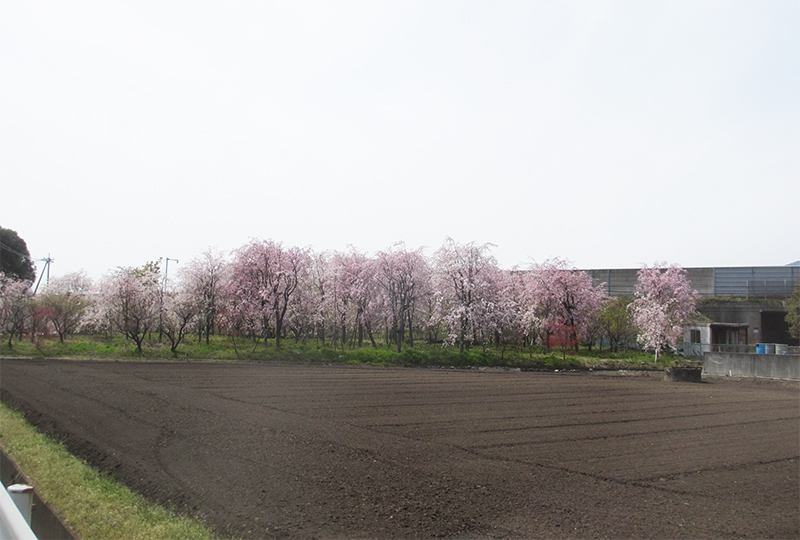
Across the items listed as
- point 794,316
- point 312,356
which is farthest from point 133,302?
point 794,316

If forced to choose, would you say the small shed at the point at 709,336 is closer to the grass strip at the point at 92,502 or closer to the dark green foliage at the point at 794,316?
the dark green foliage at the point at 794,316

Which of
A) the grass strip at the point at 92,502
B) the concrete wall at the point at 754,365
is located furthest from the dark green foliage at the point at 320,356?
the grass strip at the point at 92,502

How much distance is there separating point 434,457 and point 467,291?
1099 inches

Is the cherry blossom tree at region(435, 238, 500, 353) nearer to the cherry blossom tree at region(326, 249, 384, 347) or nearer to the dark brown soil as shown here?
the cherry blossom tree at region(326, 249, 384, 347)

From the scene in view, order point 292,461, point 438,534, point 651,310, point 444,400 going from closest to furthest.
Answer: point 438,534 < point 292,461 < point 444,400 < point 651,310

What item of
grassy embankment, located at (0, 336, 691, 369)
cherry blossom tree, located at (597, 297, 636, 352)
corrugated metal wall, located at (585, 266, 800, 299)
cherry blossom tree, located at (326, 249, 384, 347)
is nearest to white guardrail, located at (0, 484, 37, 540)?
grassy embankment, located at (0, 336, 691, 369)

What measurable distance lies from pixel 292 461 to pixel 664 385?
63.5 ft

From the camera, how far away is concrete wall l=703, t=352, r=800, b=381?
2552cm

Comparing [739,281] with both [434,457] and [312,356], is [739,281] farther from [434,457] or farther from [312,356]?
[434,457]

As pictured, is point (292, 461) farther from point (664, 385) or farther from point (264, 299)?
point (264, 299)

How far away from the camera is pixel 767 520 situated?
224 inches

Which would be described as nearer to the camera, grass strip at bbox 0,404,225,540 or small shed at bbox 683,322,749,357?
grass strip at bbox 0,404,225,540

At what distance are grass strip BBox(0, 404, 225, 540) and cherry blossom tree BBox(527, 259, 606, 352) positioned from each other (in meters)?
36.2

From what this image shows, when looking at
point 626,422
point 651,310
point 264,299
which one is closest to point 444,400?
point 626,422
